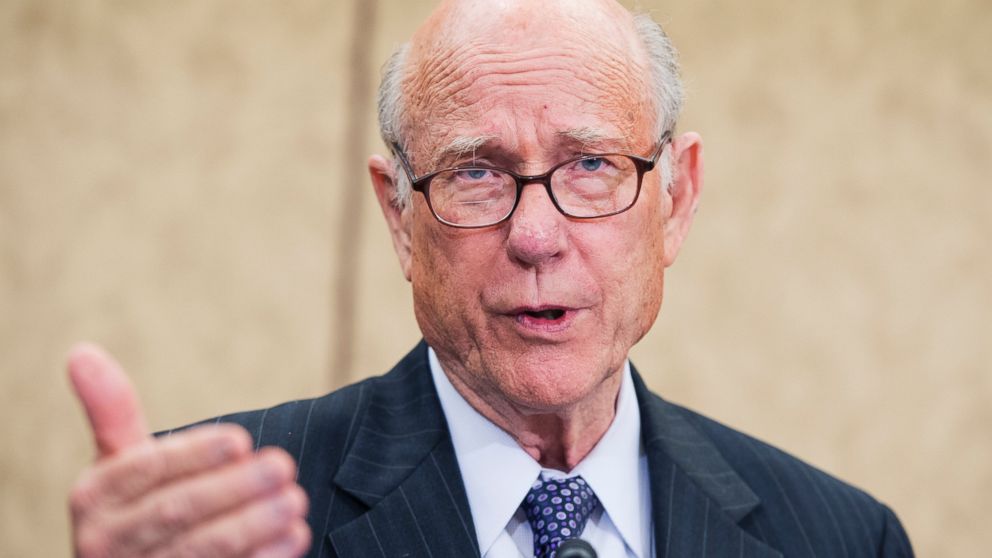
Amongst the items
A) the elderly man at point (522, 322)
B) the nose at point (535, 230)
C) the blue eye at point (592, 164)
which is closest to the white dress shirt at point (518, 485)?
the elderly man at point (522, 322)

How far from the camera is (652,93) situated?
1745 mm

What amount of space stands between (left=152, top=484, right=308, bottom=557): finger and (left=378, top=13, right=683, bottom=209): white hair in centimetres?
83

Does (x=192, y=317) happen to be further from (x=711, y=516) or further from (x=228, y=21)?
(x=711, y=516)

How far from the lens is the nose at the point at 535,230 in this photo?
1.56 metres

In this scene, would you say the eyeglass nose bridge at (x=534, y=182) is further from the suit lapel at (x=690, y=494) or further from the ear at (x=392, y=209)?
the suit lapel at (x=690, y=494)

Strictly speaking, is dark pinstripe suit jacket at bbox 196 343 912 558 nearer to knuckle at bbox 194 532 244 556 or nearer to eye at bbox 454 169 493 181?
eye at bbox 454 169 493 181

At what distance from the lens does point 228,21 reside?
9.61 ft

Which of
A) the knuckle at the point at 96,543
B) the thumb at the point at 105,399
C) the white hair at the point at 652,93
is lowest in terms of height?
the knuckle at the point at 96,543

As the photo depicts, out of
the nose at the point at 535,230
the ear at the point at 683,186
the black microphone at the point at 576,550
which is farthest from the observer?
the ear at the point at 683,186

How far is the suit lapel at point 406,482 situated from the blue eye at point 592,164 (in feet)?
1.47

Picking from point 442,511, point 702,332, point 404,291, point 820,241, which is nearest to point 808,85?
point 820,241

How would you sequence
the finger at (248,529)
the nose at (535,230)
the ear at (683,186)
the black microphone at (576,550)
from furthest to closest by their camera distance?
the ear at (683,186) → the nose at (535,230) → the black microphone at (576,550) → the finger at (248,529)

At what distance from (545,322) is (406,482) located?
327 millimetres

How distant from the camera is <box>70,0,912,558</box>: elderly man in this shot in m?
1.60
